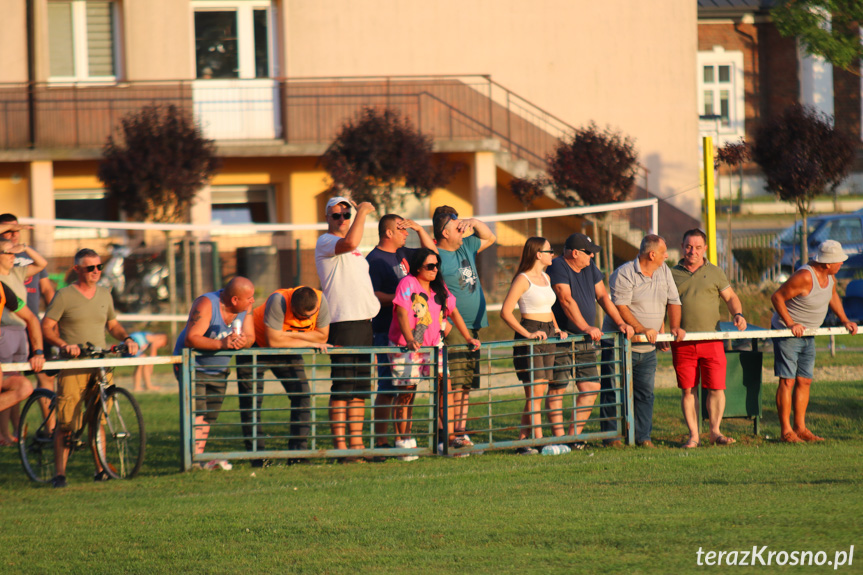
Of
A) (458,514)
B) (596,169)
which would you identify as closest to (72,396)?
(458,514)

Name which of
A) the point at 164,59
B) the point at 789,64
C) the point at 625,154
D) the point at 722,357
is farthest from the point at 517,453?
the point at 789,64

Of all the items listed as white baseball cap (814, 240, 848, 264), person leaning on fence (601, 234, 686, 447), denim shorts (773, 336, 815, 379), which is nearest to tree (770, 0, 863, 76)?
white baseball cap (814, 240, 848, 264)

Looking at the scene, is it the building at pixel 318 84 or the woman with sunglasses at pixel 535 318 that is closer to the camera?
the woman with sunglasses at pixel 535 318

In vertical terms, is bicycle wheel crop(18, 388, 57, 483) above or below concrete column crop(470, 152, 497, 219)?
below

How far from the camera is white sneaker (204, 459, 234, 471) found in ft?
29.7

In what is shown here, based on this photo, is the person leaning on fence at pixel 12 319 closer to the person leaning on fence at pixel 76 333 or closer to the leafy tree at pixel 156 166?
the person leaning on fence at pixel 76 333

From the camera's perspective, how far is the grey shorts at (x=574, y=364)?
923 cm

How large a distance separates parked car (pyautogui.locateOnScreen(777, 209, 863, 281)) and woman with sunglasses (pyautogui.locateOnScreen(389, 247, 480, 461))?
459 inches

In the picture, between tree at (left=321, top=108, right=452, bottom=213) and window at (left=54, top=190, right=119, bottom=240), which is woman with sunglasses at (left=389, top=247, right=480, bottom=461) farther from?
window at (left=54, top=190, right=119, bottom=240)

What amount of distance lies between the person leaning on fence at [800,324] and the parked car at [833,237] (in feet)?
32.1

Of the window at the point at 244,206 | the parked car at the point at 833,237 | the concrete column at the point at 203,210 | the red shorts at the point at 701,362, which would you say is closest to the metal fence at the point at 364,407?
the red shorts at the point at 701,362

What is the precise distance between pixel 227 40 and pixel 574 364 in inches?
647

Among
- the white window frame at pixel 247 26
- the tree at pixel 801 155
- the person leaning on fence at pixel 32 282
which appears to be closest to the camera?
the person leaning on fence at pixel 32 282

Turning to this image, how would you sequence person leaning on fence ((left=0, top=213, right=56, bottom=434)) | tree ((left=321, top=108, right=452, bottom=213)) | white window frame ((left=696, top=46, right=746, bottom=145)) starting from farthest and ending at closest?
white window frame ((left=696, top=46, right=746, bottom=145)), tree ((left=321, top=108, right=452, bottom=213)), person leaning on fence ((left=0, top=213, right=56, bottom=434))
